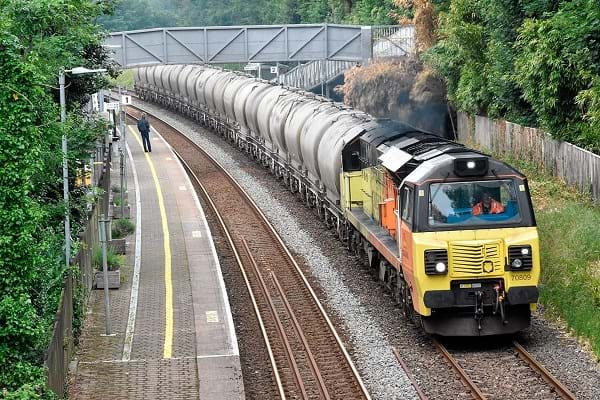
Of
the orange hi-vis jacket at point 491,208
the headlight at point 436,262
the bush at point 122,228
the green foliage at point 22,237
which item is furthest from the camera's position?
the bush at point 122,228

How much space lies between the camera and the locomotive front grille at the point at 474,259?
690 inches

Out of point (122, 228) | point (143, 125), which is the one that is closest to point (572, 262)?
point (122, 228)

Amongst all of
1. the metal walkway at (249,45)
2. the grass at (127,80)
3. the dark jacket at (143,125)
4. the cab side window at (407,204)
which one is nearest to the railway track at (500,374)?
Answer: the cab side window at (407,204)

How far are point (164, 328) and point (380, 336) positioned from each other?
14.4ft

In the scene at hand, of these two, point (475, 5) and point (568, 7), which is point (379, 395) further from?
point (475, 5)

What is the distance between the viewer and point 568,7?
96.0ft

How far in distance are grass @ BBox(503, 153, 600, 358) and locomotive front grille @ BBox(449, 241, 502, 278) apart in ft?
7.85

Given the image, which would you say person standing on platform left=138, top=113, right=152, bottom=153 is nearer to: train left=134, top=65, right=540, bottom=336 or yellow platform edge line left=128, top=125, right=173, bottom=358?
yellow platform edge line left=128, top=125, right=173, bottom=358

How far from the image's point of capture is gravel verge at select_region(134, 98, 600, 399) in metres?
16.7

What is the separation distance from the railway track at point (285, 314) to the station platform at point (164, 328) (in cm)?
86

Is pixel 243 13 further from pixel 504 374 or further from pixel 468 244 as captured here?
pixel 504 374

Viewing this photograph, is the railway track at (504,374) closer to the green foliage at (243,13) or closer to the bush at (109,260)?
the bush at (109,260)

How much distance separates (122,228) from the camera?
3061 cm

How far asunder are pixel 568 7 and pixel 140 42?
2693 centimetres
